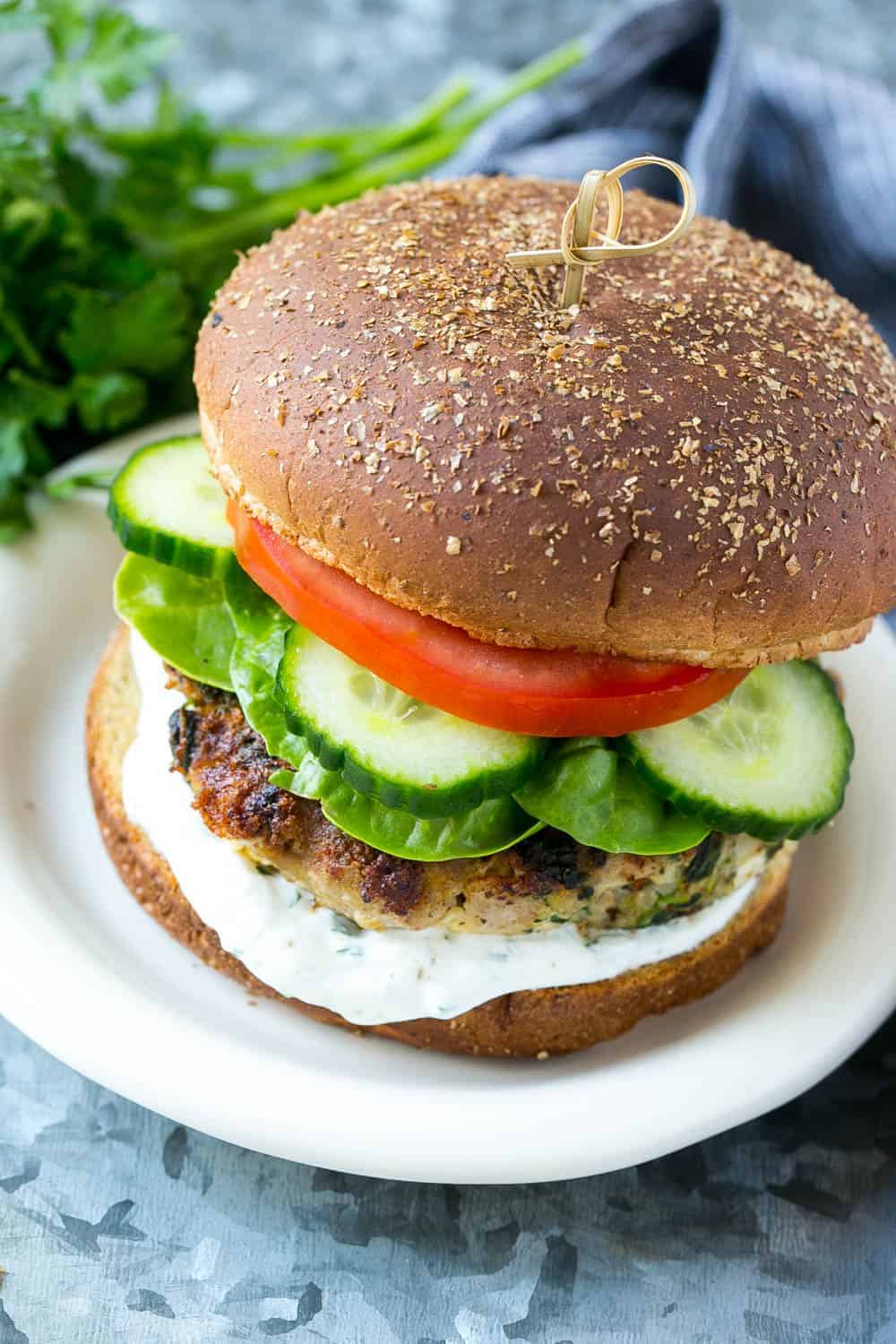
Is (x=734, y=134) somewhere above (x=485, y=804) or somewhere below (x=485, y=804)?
above

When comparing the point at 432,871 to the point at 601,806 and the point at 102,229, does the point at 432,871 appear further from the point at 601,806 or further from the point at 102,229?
the point at 102,229

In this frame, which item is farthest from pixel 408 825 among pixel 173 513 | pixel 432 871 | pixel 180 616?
pixel 173 513

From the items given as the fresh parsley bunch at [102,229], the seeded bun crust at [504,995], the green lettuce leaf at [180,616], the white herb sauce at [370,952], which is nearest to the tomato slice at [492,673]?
the green lettuce leaf at [180,616]

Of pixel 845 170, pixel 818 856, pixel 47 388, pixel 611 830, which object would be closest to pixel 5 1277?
pixel 611 830

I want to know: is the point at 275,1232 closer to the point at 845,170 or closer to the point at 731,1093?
the point at 731,1093

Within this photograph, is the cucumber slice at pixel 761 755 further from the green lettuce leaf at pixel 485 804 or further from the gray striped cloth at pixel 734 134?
the gray striped cloth at pixel 734 134

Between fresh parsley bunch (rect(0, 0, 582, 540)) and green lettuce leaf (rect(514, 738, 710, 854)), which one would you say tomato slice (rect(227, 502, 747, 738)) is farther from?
fresh parsley bunch (rect(0, 0, 582, 540))

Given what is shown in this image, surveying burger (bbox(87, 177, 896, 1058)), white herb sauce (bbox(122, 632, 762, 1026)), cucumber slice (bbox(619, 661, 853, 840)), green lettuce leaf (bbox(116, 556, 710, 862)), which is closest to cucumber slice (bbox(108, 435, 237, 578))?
burger (bbox(87, 177, 896, 1058))
